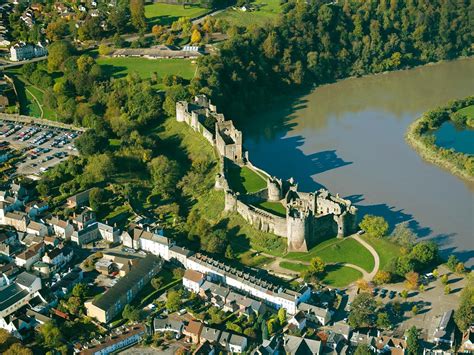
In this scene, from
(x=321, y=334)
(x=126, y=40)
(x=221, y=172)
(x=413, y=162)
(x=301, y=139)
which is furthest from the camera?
(x=126, y=40)

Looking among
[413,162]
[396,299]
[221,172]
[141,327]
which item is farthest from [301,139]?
[141,327]

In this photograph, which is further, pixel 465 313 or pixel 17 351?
pixel 465 313

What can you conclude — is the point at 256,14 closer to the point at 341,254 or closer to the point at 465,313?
the point at 341,254

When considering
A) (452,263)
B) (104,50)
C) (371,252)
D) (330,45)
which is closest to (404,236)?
(371,252)

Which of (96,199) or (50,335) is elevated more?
(96,199)

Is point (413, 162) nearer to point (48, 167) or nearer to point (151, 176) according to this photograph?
point (151, 176)

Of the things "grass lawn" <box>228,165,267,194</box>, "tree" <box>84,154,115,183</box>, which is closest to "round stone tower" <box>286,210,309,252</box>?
"grass lawn" <box>228,165,267,194</box>
